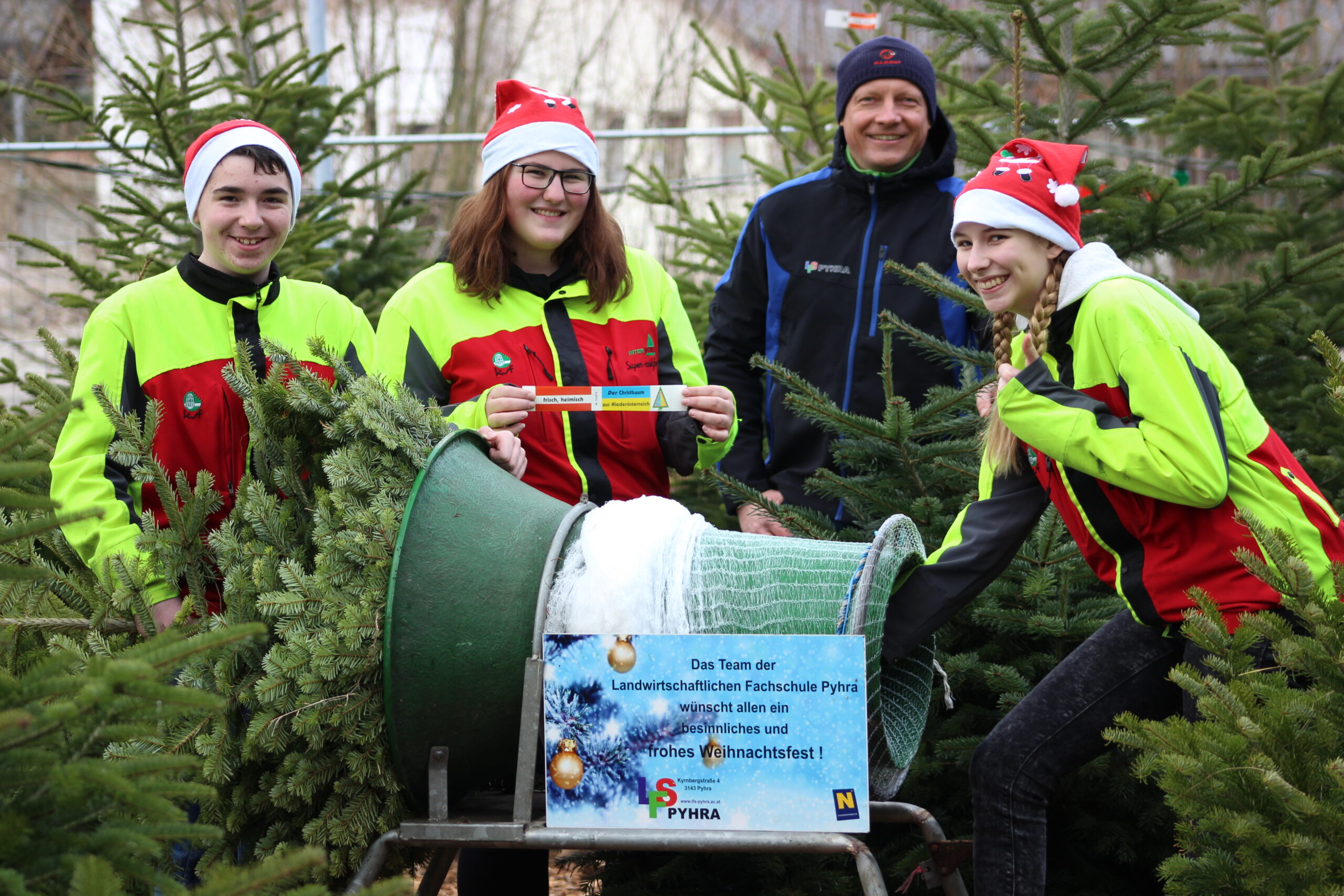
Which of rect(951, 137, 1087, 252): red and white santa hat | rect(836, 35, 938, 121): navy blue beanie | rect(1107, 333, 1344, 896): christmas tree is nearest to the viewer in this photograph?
rect(1107, 333, 1344, 896): christmas tree

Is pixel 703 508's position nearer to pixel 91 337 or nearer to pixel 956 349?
pixel 956 349

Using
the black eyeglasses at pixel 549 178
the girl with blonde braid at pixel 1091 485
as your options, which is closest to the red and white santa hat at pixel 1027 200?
the girl with blonde braid at pixel 1091 485

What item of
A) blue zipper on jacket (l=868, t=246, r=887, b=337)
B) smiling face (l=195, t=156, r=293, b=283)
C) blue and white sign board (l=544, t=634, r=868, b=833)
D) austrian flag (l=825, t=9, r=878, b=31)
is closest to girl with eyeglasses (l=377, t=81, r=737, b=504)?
smiling face (l=195, t=156, r=293, b=283)

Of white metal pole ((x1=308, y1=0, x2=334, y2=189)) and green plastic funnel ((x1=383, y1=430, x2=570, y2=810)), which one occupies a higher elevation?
white metal pole ((x1=308, y1=0, x2=334, y2=189))

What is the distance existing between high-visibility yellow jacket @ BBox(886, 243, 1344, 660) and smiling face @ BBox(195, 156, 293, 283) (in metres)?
1.70

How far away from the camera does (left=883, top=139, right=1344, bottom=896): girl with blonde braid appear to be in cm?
228

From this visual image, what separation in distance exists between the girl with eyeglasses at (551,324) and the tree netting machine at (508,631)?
0.73 meters

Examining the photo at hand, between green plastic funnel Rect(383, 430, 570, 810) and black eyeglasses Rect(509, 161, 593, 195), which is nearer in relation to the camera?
green plastic funnel Rect(383, 430, 570, 810)

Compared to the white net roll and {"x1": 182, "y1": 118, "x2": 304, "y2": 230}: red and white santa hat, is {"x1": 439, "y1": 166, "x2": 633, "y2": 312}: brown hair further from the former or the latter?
the white net roll

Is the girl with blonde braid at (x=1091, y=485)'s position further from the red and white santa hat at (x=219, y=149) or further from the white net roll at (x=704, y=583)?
the red and white santa hat at (x=219, y=149)

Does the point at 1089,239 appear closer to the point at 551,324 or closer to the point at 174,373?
the point at 551,324

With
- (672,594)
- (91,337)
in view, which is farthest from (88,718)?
(91,337)

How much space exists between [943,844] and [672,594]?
72 cm

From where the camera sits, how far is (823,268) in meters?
3.80
